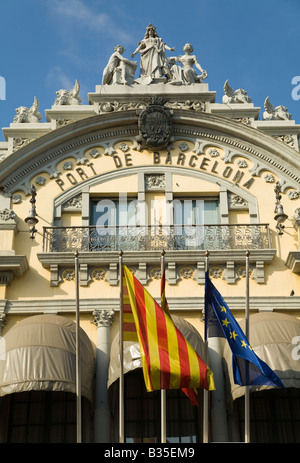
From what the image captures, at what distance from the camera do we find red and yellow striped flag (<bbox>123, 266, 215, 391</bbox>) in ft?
53.1

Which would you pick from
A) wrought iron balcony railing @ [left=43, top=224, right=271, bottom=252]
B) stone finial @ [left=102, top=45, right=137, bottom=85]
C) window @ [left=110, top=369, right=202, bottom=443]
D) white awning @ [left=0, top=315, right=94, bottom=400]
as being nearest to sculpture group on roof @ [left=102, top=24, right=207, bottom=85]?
stone finial @ [left=102, top=45, right=137, bottom=85]

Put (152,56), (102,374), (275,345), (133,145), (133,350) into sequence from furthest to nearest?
(152,56), (133,145), (102,374), (275,345), (133,350)

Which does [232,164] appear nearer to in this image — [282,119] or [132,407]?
[282,119]

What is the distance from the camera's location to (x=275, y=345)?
18.3 meters

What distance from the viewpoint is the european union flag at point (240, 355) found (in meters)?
16.6

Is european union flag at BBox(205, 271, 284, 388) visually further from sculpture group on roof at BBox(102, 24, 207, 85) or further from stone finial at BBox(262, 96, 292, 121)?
sculpture group on roof at BBox(102, 24, 207, 85)

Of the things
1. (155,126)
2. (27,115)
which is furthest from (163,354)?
(27,115)

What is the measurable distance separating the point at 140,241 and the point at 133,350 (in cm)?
386

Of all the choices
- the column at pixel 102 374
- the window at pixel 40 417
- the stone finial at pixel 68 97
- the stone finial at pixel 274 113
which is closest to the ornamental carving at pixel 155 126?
the stone finial at pixel 68 97

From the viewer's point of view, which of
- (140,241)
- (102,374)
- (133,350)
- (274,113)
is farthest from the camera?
(274,113)

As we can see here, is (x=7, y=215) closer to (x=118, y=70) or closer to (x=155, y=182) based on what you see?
(x=155, y=182)

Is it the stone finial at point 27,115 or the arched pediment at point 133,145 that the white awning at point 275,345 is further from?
the stone finial at point 27,115

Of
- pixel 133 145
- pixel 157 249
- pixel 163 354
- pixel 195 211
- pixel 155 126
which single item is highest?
pixel 155 126
